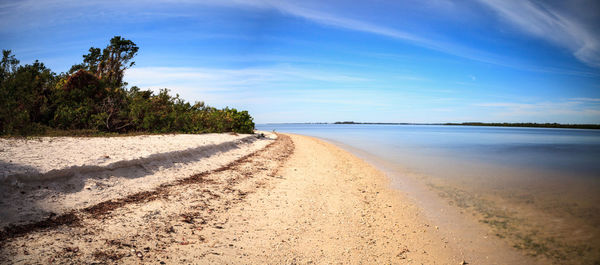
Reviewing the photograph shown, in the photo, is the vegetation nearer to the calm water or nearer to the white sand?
the white sand

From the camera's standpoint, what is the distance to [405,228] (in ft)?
14.9

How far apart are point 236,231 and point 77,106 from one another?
41.4ft

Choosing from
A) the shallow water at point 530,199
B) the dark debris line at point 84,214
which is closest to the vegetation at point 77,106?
the dark debris line at point 84,214

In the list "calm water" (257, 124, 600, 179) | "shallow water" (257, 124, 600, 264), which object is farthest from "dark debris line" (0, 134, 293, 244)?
"calm water" (257, 124, 600, 179)

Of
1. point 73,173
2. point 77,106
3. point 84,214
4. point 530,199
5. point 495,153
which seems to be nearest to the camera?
point 84,214

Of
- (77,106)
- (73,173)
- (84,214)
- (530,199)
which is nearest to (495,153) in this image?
(530,199)

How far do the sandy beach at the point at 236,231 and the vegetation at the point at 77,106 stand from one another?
23.5 ft

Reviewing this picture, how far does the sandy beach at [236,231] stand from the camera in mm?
2990

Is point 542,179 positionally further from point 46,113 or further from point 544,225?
point 46,113

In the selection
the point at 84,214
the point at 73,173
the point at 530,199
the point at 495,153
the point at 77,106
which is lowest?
the point at 530,199

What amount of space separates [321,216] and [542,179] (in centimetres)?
994

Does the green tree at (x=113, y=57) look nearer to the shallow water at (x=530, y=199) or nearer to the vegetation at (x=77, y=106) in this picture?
the vegetation at (x=77, y=106)

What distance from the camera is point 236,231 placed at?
12.6ft

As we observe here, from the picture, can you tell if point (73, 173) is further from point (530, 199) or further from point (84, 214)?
point (530, 199)
